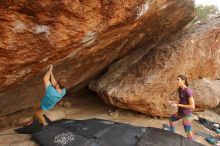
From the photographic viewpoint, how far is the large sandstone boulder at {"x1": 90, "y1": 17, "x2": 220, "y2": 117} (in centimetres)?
884

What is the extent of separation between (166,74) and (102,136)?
410 centimetres

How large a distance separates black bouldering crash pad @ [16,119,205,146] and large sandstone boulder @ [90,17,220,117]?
103 inches

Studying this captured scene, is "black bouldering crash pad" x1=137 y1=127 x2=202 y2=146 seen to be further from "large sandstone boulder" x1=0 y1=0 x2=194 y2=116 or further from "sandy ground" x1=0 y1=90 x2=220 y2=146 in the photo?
"large sandstone boulder" x1=0 y1=0 x2=194 y2=116

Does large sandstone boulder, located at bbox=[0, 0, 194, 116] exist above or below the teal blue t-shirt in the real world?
above

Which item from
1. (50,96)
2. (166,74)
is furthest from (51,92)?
(166,74)

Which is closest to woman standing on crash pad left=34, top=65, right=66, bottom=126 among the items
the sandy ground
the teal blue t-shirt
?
the teal blue t-shirt

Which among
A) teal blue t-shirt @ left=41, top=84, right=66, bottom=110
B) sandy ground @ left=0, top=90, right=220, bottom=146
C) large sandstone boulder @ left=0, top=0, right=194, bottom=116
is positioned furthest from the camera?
sandy ground @ left=0, top=90, right=220, bottom=146

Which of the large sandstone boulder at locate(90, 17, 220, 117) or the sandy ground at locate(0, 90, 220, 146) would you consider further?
the large sandstone boulder at locate(90, 17, 220, 117)

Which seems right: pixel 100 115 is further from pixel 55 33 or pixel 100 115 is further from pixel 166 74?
pixel 55 33

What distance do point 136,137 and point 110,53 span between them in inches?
163

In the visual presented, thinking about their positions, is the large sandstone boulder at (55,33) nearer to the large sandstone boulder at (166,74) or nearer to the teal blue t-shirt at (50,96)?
the teal blue t-shirt at (50,96)

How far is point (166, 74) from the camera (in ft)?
29.0

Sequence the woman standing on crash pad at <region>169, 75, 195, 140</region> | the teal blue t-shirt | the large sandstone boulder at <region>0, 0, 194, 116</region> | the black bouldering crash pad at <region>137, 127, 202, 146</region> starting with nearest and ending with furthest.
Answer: the large sandstone boulder at <region>0, 0, 194, 116</region>, the black bouldering crash pad at <region>137, 127, 202, 146</region>, the teal blue t-shirt, the woman standing on crash pad at <region>169, 75, 195, 140</region>

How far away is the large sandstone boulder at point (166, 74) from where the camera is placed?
8.84 m
